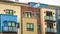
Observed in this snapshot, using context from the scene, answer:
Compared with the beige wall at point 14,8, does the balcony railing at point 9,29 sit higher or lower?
lower

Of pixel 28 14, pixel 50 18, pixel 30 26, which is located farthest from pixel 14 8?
pixel 50 18

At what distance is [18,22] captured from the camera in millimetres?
2324

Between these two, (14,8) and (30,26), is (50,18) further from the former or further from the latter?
(14,8)

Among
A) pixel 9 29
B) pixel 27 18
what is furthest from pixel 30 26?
pixel 9 29

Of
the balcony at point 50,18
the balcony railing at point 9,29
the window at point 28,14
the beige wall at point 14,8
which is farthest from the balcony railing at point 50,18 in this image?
the balcony railing at point 9,29

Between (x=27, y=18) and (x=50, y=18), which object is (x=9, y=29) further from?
(x=50, y=18)

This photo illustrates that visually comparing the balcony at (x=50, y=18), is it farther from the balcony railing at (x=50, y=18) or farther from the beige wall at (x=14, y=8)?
the beige wall at (x=14, y=8)

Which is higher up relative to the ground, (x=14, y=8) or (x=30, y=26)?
(x=14, y=8)

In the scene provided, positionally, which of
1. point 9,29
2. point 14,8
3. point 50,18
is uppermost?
point 14,8

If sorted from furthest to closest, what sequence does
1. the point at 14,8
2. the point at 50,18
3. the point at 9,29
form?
→ the point at 50,18 → the point at 14,8 → the point at 9,29

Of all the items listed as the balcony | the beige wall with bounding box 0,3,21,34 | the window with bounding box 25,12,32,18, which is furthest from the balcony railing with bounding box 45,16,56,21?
the beige wall with bounding box 0,3,21,34

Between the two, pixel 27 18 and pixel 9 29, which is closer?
pixel 9 29

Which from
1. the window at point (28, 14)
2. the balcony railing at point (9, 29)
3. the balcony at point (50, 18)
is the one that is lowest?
the balcony railing at point (9, 29)

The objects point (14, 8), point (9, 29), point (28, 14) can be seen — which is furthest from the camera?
point (28, 14)
